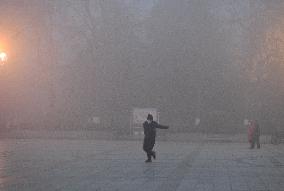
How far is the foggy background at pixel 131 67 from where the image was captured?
2051 inches

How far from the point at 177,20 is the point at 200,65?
5.50 m

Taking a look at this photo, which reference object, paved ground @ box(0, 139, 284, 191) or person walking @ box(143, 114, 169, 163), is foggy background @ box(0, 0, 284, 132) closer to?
person walking @ box(143, 114, 169, 163)

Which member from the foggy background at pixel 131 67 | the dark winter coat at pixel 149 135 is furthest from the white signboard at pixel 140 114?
the dark winter coat at pixel 149 135

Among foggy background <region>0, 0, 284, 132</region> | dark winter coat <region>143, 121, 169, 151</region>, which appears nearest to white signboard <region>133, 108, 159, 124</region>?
Answer: foggy background <region>0, 0, 284, 132</region>

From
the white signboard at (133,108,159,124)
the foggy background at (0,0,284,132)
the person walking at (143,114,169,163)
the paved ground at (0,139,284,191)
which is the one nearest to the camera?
the paved ground at (0,139,284,191)

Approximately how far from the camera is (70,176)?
1505 cm

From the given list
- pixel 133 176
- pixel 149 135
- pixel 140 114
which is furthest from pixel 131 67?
pixel 133 176

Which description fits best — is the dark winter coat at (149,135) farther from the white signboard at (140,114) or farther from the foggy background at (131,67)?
the foggy background at (131,67)

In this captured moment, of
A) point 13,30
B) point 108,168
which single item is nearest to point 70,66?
point 13,30

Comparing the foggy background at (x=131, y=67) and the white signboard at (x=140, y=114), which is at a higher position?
the foggy background at (x=131, y=67)

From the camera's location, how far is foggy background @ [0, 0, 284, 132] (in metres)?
52.1

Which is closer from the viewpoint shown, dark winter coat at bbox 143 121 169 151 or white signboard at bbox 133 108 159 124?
dark winter coat at bbox 143 121 169 151

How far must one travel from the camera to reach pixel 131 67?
172ft

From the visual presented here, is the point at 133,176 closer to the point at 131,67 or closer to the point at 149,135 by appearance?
the point at 149,135
